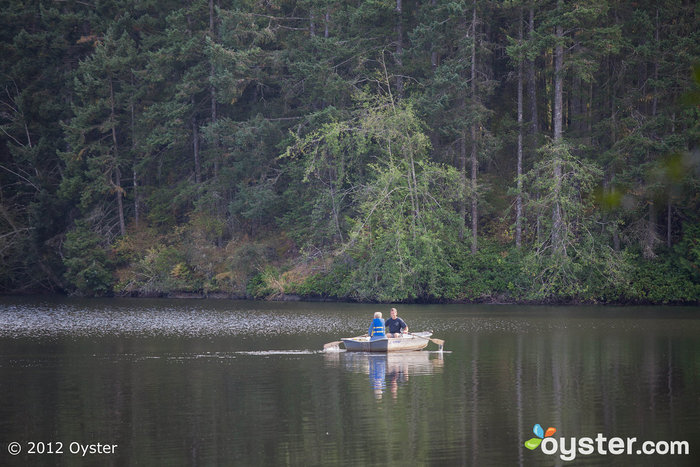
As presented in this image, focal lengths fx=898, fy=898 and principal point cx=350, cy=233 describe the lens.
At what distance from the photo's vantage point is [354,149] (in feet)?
179

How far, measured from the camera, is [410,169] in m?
50.5

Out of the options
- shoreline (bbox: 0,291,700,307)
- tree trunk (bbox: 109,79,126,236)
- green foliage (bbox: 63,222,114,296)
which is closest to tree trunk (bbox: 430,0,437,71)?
shoreline (bbox: 0,291,700,307)

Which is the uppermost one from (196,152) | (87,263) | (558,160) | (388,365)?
(196,152)

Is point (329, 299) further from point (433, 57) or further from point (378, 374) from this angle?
point (378, 374)

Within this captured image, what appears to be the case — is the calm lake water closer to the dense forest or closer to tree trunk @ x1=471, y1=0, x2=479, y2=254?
the dense forest

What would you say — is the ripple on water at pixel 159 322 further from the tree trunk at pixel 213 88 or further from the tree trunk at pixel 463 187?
the tree trunk at pixel 213 88

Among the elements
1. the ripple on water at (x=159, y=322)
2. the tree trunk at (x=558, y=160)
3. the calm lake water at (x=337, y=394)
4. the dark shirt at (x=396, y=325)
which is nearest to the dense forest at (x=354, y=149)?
the tree trunk at (x=558, y=160)

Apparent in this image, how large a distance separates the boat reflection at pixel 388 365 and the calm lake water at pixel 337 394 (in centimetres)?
9

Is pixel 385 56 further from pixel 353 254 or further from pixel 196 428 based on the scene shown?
pixel 196 428

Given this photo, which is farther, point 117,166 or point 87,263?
point 117,166

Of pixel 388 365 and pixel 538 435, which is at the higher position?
pixel 538 435

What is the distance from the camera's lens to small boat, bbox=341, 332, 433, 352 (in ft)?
90.0

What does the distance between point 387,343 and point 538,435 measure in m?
12.6

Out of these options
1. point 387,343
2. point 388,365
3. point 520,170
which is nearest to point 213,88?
point 520,170
